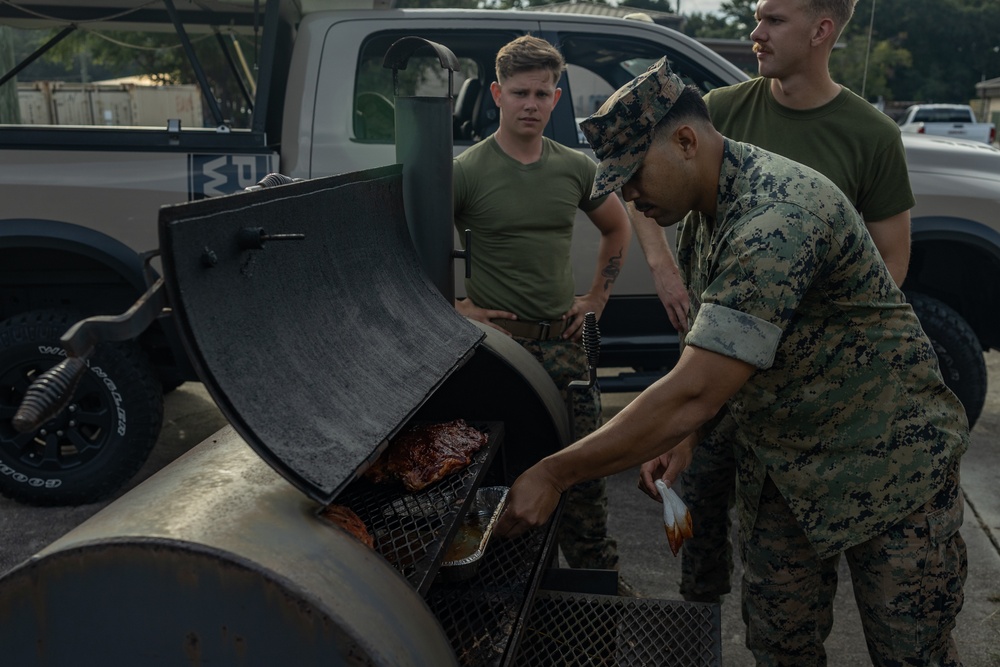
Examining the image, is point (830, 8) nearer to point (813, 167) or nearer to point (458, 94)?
point (813, 167)

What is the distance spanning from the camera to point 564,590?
110 inches

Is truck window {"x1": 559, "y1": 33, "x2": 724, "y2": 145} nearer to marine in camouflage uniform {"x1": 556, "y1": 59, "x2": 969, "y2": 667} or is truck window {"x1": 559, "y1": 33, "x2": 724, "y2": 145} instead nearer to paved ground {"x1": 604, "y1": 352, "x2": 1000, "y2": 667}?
paved ground {"x1": 604, "y1": 352, "x2": 1000, "y2": 667}

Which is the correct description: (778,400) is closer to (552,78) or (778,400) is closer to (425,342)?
(425,342)

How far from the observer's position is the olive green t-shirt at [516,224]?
3537 mm

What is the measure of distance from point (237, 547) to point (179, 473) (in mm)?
416

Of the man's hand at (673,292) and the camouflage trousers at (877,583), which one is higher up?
the man's hand at (673,292)

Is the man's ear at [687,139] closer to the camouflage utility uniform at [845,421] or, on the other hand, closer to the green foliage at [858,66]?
the camouflage utility uniform at [845,421]

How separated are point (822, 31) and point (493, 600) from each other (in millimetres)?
2037

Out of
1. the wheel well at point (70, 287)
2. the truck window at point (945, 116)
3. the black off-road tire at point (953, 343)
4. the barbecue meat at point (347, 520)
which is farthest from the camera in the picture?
the truck window at point (945, 116)

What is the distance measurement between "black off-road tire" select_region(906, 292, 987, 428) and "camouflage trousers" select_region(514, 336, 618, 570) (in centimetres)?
215

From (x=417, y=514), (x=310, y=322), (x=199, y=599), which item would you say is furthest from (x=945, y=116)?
(x=199, y=599)

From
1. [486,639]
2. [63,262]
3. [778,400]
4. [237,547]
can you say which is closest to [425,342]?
[486,639]

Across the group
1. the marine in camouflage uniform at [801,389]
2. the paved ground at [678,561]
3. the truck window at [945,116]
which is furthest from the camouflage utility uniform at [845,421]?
the truck window at [945,116]

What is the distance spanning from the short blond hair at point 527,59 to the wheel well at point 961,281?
2477 mm
